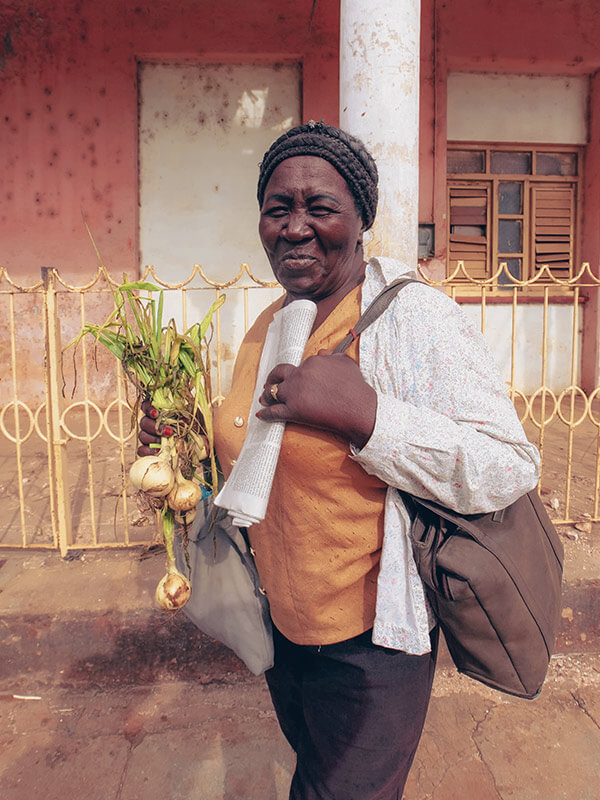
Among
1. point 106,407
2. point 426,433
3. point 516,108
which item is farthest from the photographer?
point 516,108

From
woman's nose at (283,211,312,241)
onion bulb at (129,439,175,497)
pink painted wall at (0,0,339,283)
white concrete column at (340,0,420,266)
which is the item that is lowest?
onion bulb at (129,439,175,497)

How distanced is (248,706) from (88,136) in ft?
20.5

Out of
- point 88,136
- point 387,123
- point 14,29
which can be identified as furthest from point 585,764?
point 14,29

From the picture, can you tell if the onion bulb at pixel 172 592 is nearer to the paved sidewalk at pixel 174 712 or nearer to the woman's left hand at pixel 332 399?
the woman's left hand at pixel 332 399

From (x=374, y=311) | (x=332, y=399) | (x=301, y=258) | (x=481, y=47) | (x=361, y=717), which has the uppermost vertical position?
(x=481, y=47)

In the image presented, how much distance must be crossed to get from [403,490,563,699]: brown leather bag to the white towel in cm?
30

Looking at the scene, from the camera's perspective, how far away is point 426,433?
3.20 ft

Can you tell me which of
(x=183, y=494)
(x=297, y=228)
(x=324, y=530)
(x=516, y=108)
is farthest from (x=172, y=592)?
(x=516, y=108)

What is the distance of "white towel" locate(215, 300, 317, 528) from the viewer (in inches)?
41.6

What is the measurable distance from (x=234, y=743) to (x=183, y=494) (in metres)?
1.36

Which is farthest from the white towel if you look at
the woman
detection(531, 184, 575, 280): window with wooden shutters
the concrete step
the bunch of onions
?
detection(531, 184, 575, 280): window with wooden shutters

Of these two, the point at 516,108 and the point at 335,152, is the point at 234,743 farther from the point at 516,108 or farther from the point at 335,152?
the point at 516,108

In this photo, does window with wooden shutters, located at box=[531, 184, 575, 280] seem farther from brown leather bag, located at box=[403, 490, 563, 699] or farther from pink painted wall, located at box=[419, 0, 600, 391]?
brown leather bag, located at box=[403, 490, 563, 699]

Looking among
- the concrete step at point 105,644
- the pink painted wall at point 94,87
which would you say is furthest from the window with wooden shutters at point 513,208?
the concrete step at point 105,644
